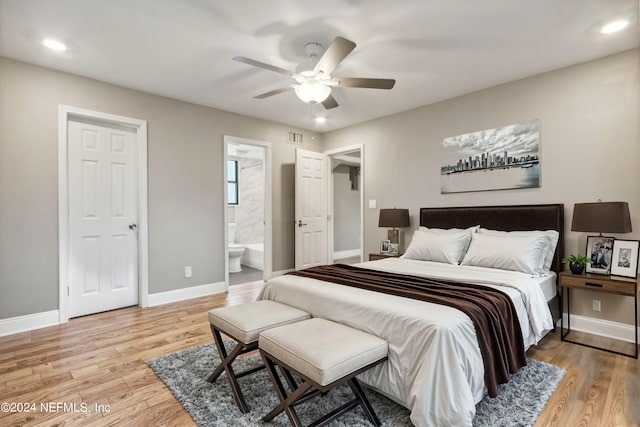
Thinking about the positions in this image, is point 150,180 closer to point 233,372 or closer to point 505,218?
point 233,372

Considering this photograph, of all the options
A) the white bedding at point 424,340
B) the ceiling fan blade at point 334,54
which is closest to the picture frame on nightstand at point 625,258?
the white bedding at point 424,340

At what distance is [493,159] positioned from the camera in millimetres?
3637

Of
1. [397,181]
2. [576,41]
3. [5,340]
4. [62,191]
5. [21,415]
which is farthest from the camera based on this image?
[397,181]

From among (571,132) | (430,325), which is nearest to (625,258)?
(571,132)

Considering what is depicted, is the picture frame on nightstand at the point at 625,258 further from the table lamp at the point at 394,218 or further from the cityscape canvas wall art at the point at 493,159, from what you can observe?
A: the table lamp at the point at 394,218

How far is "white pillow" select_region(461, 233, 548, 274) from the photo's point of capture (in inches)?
111

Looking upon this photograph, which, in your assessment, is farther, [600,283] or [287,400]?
[600,283]

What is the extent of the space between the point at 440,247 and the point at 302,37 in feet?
8.19

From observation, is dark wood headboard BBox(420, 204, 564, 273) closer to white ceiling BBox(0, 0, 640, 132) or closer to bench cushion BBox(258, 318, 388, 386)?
white ceiling BBox(0, 0, 640, 132)

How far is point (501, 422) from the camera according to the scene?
5.59ft

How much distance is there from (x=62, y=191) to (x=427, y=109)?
4.41 meters

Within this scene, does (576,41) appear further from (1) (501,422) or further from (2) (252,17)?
(1) (501,422)

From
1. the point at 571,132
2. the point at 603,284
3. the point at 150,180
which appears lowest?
the point at 603,284

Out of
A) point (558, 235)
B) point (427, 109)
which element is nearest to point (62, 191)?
point (427, 109)
